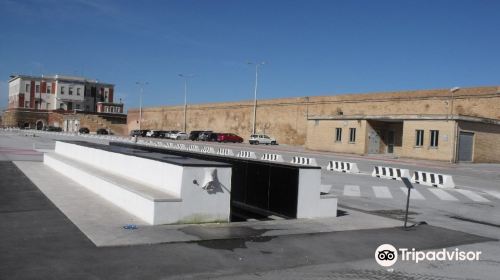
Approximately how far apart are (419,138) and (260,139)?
95.8ft

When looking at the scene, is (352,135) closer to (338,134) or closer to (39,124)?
(338,134)

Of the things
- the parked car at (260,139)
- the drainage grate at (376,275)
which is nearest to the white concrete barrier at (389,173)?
the drainage grate at (376,275)

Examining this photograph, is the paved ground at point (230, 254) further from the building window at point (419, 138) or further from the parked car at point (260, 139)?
the parked car at point (260, 139)

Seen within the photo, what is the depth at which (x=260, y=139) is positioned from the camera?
7131cm

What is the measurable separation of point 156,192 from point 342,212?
4.77 metres

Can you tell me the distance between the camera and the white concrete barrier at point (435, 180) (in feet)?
72.3

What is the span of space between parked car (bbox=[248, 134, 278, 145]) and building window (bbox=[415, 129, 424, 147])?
28.6 m

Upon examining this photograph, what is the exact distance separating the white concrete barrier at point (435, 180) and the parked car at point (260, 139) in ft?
155

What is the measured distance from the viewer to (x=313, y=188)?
11.4 meters

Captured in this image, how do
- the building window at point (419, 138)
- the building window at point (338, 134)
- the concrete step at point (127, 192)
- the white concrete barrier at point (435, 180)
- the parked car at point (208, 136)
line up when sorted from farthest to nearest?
the parked car at point (208, 136)
the building window at point (338, 134)
the building window at point (419, 138)
the white concrete barrier at point (435, 180)
the concrete step at point (127, 192)

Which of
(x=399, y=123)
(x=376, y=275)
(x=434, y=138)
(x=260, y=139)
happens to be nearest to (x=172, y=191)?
(x=376, y=275)

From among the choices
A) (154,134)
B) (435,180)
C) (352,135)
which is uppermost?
(352,135)

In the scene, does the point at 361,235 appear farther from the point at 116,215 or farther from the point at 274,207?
the point at 116,215

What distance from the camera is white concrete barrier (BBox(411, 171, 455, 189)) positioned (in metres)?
22.0
